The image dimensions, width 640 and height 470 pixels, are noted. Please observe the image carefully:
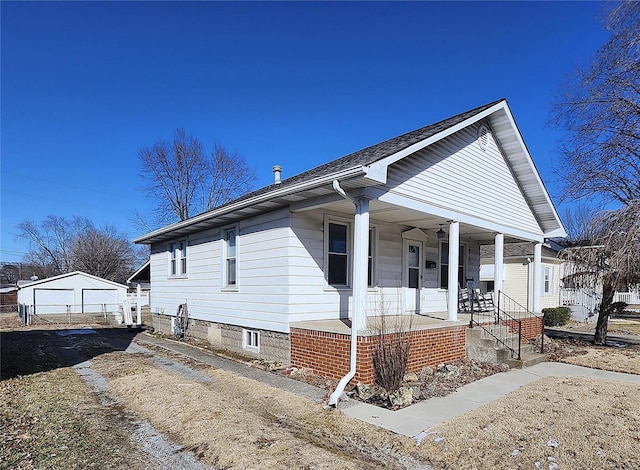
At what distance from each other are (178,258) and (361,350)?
9.11 metres

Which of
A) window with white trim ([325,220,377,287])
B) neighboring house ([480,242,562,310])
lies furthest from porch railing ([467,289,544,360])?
neighboring house ([480,242,562,310])

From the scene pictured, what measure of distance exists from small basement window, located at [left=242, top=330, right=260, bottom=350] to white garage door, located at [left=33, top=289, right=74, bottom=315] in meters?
26.2

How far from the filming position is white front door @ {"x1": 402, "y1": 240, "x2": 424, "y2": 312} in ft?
36.9

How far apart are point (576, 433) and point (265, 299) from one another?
237 inches

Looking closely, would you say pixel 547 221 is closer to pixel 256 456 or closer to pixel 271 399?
pixel 271 399

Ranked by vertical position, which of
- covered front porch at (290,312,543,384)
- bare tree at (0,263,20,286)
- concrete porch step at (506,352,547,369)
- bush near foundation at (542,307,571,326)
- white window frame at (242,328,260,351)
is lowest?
bare tree at (0,263,20,286)

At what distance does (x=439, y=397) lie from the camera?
6363 millimetres

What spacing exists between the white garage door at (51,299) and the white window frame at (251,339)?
2617 cm

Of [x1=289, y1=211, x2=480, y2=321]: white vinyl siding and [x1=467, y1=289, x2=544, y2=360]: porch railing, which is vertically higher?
[x1=289, y1=211, x2=480, y2=321]: white vinyl siding

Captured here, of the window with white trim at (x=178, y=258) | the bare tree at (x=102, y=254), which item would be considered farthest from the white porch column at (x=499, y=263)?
the bare tree at (x=102, y=254)

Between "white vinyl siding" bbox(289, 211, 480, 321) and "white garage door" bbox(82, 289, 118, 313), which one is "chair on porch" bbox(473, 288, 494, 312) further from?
"white garage door" bbox(82, 289, 118, 313)

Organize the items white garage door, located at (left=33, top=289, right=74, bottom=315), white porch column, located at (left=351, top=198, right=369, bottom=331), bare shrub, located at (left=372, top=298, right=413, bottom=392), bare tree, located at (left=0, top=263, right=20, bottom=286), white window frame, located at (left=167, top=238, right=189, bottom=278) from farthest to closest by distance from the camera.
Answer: bare tree, located at (left=0, top=263, right=20, bottom=286)
white garage door, located at (left=33, top=289, right=74, bottom=315)
white window frame, located at (left=167, top=238, right=189, bottom=278)
white porch column, located at (left=351, top=198, right=369, bottom=331)
bare shrub, located at (left=372, top=298, right=413, bottom=392)

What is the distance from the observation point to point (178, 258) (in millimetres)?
13891

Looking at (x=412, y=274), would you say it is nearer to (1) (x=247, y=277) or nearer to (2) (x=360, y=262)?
(1) (x=247, y=277)
